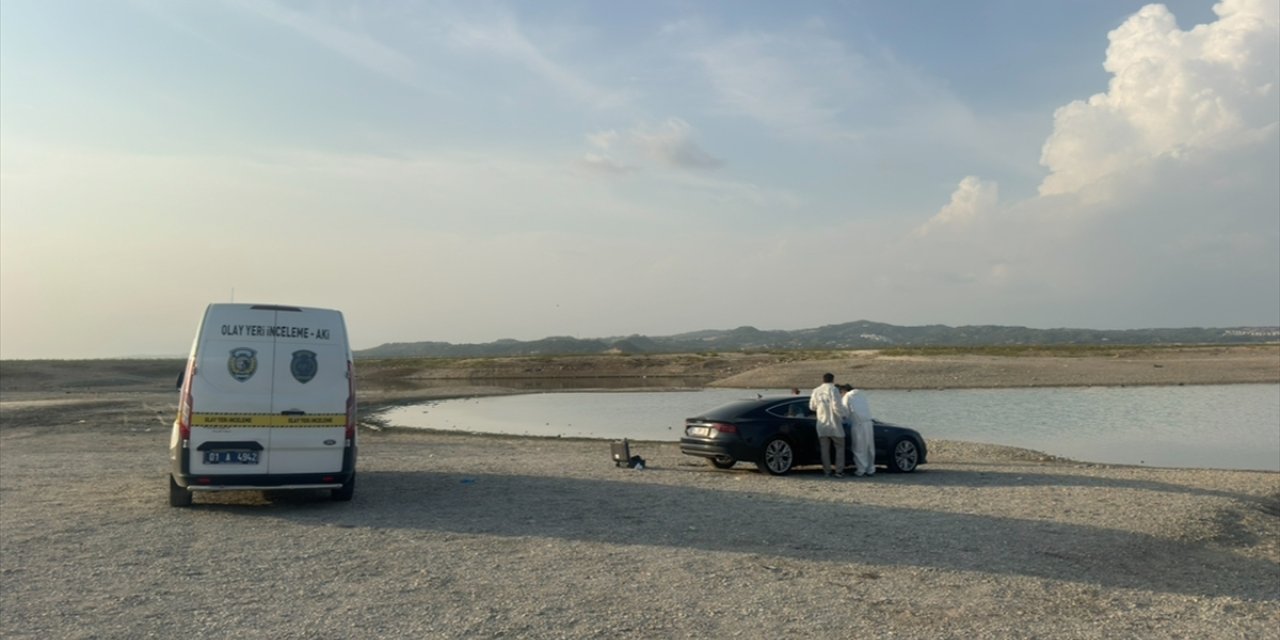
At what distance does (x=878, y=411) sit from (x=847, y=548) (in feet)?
88.4

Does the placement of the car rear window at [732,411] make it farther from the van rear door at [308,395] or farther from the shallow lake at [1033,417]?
the shallow lake at [1033,417]

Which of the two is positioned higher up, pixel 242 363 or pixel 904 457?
pixel 242 363

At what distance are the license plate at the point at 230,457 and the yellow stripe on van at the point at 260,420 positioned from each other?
1.10ft

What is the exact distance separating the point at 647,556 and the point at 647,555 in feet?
0.15

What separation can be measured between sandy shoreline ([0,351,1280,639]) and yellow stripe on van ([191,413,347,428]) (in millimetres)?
1147

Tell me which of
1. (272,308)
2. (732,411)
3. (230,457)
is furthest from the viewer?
(732,411)

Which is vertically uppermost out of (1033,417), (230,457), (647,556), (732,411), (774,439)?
(732,411)

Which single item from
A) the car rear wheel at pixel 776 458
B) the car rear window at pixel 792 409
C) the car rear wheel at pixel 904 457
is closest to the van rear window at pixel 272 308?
the car rear wheel at pixel 776 458

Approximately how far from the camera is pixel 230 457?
12031 millimetres

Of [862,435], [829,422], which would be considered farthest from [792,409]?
[862,435]

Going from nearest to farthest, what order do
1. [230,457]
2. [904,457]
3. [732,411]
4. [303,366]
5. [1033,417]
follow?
[230,457] < [303,366] < [732,411] < [904,457] < [1033,417]

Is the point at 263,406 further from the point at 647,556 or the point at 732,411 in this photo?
the point at 732,411

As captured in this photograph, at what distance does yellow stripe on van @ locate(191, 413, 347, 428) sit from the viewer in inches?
471

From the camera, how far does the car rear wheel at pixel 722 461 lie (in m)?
16.7
